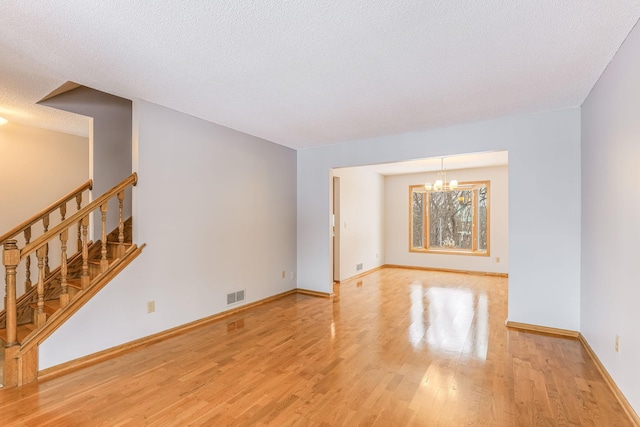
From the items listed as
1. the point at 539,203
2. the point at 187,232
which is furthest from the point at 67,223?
the point at 539,203

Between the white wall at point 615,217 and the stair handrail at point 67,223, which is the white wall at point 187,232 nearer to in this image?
the stair handrail at point 67,223

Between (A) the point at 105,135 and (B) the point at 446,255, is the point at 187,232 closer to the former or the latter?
(A) the point at 105,135

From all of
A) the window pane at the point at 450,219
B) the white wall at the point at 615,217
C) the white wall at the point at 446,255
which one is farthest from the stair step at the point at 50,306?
the window pane at the point at 450,219

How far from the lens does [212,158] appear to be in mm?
3959

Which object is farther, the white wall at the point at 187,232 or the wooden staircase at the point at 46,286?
the white wall at the point at 187,232

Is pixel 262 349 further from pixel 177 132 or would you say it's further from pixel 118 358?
pixel 177 132

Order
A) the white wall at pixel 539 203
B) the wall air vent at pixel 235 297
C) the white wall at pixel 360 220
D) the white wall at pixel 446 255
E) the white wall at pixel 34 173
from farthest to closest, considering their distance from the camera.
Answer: the white wall at pixel 446 255 < the white wall at pixel 360 220 < the wall air vent at pixel 235 297 < the white wall at pixel 34 173 < the white wall at pixel 539 203

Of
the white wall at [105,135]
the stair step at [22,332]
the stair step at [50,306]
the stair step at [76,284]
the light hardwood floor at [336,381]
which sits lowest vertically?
the light hardwood floor at [336,381]

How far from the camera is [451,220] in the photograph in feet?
25.1

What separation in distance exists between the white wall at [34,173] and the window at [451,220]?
6723mm

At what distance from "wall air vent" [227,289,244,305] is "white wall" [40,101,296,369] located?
7cm

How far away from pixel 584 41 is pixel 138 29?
290 cm

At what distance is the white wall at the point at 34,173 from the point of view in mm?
3910

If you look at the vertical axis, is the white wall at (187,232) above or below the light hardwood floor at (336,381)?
above
